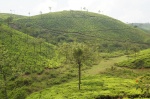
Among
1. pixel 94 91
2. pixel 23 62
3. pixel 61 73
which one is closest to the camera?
pixel 94 91

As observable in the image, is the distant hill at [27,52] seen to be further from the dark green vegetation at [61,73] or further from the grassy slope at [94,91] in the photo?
the grassy slope at [94,91]

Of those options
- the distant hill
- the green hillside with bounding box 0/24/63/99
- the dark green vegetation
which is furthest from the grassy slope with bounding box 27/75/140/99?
the distant hill

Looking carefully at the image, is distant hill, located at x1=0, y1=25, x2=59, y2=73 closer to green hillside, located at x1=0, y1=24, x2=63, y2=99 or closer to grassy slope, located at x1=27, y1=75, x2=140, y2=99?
green hillside, located at x1=0, y1=24, x2=63, y2=99

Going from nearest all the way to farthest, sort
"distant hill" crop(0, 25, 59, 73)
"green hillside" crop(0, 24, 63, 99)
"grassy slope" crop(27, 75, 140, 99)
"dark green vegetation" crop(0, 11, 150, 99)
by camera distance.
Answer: "grassy slope" crop(27, 75, 140, 99) < "dark green vegetation" crop(0, 11, 150, 99) < "green hillside" crop(0, 24, 63, 99) < "distant hill" crop(0, 25, 59, 73)

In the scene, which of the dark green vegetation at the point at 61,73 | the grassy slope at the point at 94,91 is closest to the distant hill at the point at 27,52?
the dark green vegetation at the point at 61,73

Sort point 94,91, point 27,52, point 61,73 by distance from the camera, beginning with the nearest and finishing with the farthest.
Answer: point 94,91 → point 61,73 → point 27,52

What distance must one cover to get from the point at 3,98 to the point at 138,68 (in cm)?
6668

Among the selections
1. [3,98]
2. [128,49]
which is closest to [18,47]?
[3,98]

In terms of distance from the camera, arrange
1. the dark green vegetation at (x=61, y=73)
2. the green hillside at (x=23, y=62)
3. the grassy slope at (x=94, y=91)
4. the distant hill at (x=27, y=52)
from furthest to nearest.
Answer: the distant hill at (x=27, y=52) < the green hillside at (x=23, y=62) < the dark green vegetation at (x=61, y=73) < the grassy slope at (x=94, y=91)

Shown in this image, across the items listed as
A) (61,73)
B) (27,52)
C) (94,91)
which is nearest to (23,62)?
(27,52)

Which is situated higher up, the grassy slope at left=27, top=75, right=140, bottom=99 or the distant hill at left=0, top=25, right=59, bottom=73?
the distant hill at left=0, top=25, right=59, bottom=73

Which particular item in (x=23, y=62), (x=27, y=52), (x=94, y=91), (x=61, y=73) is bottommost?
(x=94, y=91)

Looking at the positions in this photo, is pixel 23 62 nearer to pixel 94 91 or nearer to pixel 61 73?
pixel 61 73

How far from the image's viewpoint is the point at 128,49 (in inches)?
6831
